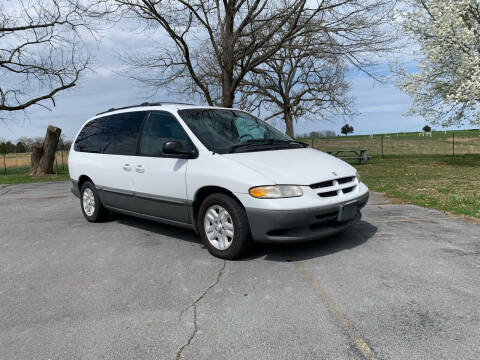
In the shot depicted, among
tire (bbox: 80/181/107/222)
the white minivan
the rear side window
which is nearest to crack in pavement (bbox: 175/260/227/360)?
the white minivan

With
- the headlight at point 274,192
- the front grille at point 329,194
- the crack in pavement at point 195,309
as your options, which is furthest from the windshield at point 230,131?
the crack in pavement at point 195,309

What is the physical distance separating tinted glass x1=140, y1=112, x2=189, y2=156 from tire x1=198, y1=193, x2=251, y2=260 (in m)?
0.95

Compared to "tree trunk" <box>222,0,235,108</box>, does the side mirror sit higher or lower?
lower

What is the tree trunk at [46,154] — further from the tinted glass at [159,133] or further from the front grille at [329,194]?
the front grille at [329,194]

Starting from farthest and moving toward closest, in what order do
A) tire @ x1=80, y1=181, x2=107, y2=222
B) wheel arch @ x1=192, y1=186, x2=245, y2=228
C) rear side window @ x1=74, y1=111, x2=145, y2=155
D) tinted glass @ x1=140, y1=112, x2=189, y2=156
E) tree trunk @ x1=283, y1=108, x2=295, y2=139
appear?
tree trunk @ x1=283, y1=108, x2=295, y2=139
tire @ x1=80, y1=181, x2=107, y2=222
rear side window @ x1=74, y1=111, x2=145, y2=155
tinted glass @ x1=140, y1=112, x2=189, y2=156
wheel arch @ x1=192, y1=186, x2=245, y2=228

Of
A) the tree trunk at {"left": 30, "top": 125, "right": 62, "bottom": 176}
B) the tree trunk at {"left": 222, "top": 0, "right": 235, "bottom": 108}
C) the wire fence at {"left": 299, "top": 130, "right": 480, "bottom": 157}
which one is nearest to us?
the tree trunk at {"left": 222, "top": 0, "right": 235, "bottom": 108}

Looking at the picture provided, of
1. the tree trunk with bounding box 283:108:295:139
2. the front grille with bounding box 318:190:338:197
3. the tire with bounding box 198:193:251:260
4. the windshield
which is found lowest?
the tire with bounding box 198:193:251:260

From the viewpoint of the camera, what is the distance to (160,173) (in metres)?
4.75

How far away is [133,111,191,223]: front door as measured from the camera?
15.0 ft

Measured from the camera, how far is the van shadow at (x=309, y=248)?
4250 millimetres

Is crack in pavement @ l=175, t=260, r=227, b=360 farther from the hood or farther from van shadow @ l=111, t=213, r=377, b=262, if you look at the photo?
the hood

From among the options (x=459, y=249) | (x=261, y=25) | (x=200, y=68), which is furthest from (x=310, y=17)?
(x=459, y=249)

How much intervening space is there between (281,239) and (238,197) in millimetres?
628

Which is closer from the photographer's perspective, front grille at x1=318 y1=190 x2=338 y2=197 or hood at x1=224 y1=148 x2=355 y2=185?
hood at x1=224 y1=148 x2=355 y2=185
